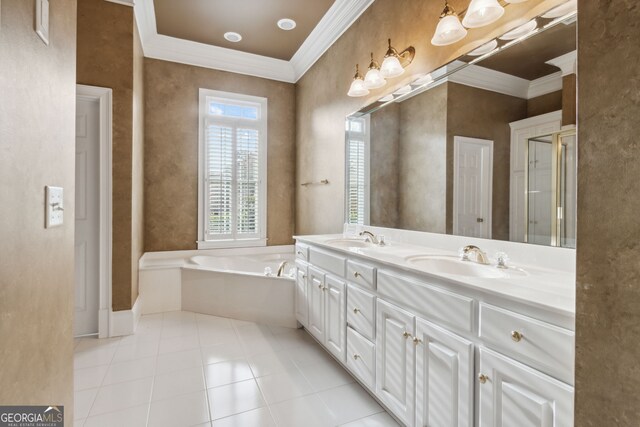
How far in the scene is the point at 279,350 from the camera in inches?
98.0

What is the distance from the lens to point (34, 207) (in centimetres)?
73

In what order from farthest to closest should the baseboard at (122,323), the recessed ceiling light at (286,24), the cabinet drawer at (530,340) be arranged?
the recessed ceiling light at (286,24)
the baseboard at (122,323)
the cabinet drawer at (530,340)

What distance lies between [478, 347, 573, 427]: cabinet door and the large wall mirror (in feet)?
2.18

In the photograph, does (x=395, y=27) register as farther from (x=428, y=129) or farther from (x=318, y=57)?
(x=318, y=57)

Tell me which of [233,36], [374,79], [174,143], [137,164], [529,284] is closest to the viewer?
[529,284]

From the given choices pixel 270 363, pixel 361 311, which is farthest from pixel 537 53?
pixel 270 363

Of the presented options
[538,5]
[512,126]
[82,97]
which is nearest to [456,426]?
[512,126]

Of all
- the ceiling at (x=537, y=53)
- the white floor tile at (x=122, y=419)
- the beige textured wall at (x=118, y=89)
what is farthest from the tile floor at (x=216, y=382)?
the ceiling at (x=537, y=53)

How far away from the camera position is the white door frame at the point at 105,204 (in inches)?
106

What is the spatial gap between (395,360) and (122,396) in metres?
1.62

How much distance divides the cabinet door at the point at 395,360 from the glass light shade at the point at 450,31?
1483mm

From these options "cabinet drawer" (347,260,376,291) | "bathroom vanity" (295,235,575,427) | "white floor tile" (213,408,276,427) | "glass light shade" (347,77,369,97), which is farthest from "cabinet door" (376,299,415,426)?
"glass light shade" (347,77,369,97)

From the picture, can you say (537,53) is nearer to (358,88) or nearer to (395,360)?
(358,88)

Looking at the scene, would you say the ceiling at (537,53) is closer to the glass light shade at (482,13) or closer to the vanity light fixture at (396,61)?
the glass light shade at (482,13)
